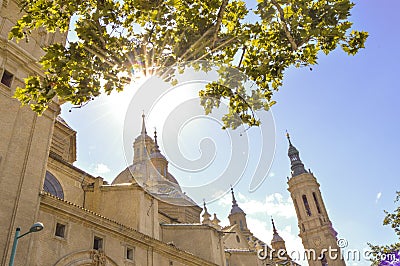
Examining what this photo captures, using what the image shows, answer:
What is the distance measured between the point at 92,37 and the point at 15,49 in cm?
919

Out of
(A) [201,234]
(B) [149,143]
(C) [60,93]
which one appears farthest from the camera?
(B) [149,143]

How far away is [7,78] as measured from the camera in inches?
642

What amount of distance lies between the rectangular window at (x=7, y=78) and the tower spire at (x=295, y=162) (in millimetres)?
51497

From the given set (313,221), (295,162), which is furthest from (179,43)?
(295,162)

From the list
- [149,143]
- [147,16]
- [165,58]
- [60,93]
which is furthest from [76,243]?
[149,143]

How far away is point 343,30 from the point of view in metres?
8.87

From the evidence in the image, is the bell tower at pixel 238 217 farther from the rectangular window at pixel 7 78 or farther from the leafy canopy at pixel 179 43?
the leafy canopy at pixel 179 43

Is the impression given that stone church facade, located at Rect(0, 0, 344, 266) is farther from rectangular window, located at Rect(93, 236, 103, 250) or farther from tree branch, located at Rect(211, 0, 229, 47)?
tree branch, located at Rect(211, 0, 229, 47)

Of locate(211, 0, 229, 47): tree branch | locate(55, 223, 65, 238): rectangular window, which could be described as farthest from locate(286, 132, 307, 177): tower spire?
locate(211, 0, 229, 47): tree branch

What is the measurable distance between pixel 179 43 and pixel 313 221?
51.2 metres

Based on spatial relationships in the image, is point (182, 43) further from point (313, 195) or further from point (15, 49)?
point (313, 195)

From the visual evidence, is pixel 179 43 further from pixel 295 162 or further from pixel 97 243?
pixel 295 162

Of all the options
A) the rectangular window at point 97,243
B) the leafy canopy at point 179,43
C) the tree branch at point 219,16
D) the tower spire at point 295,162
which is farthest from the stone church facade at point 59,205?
the tower spire at point 295,162

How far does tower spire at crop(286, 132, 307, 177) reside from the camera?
6072cm
